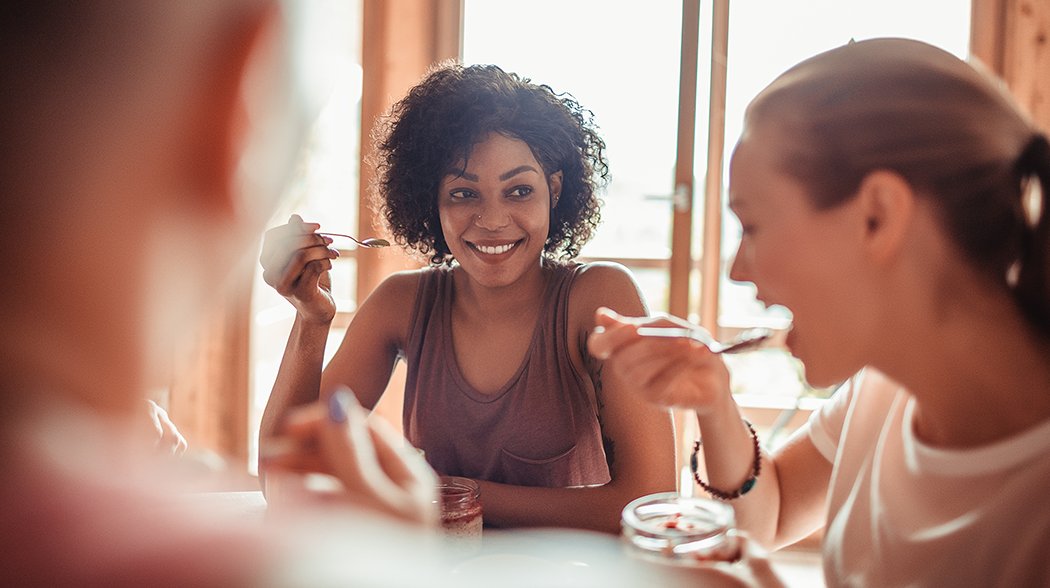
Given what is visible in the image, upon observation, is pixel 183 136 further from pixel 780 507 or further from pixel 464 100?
pixel 464 100

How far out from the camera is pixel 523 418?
1.62 metres

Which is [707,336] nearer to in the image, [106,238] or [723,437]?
[723,437]

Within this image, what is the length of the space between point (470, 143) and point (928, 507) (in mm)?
1122

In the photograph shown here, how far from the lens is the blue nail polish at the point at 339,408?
1.84 feet

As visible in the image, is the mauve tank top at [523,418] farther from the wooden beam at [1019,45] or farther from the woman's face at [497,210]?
the wooden beam at [1019,45]

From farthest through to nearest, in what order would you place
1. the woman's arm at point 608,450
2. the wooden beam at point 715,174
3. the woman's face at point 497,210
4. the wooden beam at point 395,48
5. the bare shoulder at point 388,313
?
the wooden beam at point 395,48 → the wooden beam at point 715,174 → the bare shoulder at point 388,313 → the woman's face at point 497,210 → the woman's arm at point 608,450

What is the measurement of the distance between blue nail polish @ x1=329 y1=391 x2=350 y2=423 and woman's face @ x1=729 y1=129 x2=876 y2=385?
21.4 inches

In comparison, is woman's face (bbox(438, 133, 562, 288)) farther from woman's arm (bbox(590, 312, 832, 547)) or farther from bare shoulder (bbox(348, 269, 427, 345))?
woman's arm (bbox(590, 312, 832, 547))

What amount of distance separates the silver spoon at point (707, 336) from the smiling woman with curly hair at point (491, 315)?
433 millimetres

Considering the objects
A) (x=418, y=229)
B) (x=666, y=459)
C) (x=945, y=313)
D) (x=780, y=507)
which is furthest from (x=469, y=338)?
(x=945, y=313)

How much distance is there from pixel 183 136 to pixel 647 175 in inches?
111

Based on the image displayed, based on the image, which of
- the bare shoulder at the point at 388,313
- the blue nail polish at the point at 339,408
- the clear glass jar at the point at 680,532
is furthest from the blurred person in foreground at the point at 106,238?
the bare shoulder at the point at 388,313

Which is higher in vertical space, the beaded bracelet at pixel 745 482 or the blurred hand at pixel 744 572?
the blurred hand at pixel 744 572

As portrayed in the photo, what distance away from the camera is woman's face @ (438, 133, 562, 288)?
1686mm
